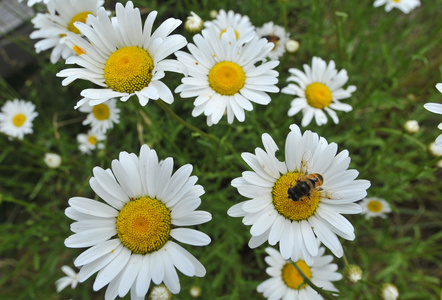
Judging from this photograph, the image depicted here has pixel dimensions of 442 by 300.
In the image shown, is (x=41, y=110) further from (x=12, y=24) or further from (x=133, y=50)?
(x=133, y=50)

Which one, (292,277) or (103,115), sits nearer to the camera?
(292,277)

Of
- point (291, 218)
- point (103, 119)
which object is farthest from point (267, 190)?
point (103, 119)

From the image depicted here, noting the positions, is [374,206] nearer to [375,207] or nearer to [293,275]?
[375,207]

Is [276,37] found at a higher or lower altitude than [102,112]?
higher

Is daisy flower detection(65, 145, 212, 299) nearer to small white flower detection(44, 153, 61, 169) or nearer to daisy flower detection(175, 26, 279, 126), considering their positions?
daisy flower detection(175, 26, 279, 126)

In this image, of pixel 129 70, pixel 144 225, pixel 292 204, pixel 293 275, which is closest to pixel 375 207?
pixel 293 275

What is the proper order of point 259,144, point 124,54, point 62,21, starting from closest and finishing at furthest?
point 124,54, point 62,21, point 259,144

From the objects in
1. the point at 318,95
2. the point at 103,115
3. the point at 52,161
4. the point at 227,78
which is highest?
the point at 227,78
